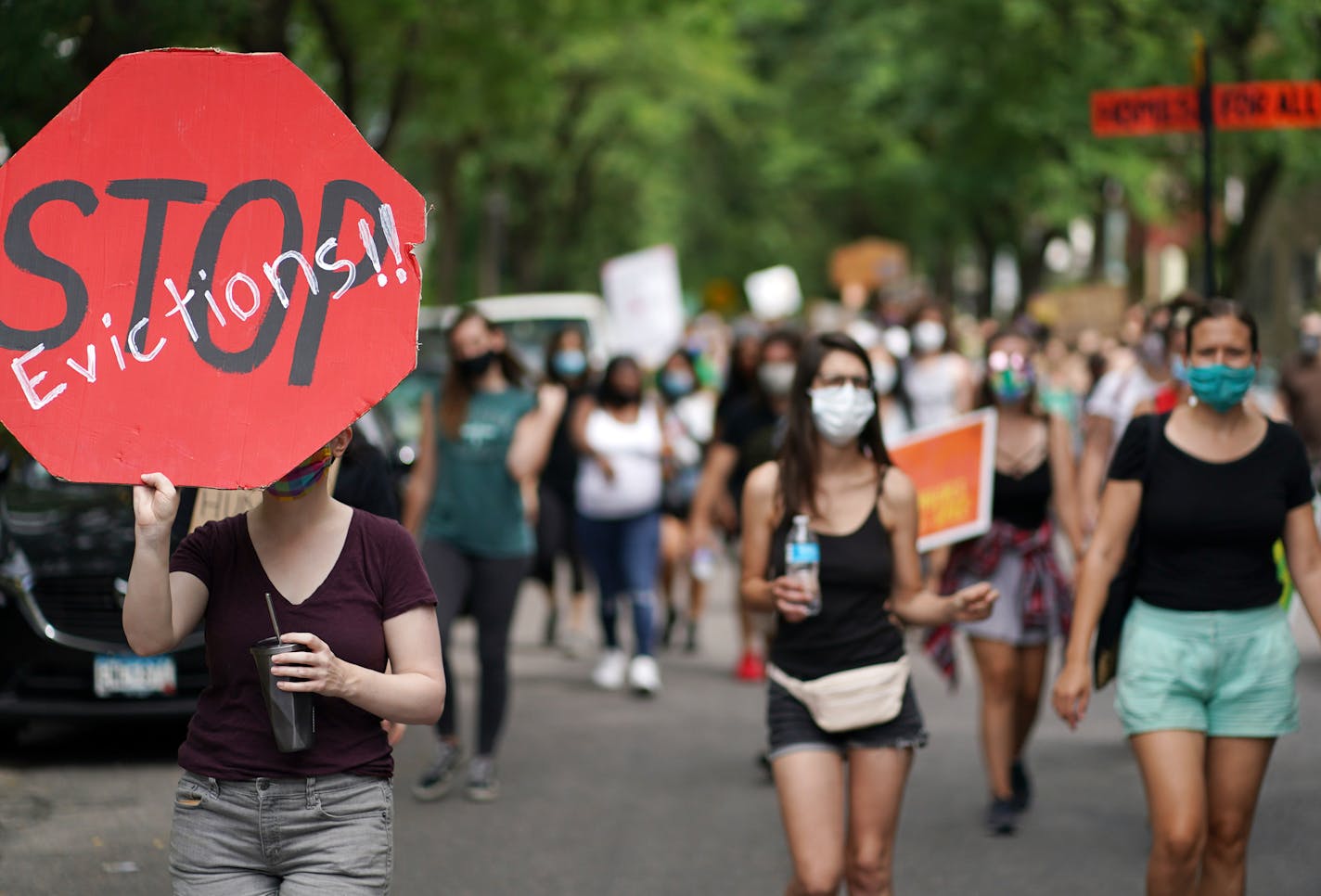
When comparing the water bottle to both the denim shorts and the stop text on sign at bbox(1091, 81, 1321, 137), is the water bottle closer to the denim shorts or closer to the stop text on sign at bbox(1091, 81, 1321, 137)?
the denim shorts

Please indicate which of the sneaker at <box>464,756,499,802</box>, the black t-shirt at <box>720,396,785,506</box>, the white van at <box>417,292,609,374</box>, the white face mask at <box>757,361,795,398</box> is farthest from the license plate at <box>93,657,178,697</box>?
the white van at <box>417,292,609,374</box>

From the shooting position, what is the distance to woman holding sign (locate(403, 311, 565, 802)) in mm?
8273

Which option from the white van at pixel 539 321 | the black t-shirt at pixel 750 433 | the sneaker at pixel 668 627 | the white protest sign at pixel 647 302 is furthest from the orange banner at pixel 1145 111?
the white protest sign at pixel 647 302

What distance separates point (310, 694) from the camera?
3.62 m

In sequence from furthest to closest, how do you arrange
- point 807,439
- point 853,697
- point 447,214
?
point 447,214 → point 807,439 → point 853,697

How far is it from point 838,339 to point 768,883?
2317 millimetres

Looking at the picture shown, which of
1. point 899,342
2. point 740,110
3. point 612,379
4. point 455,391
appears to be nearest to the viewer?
point 455,391

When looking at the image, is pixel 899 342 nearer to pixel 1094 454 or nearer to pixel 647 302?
pixel 647 302

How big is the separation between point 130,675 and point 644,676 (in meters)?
3.52

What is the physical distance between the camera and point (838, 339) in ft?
18.2

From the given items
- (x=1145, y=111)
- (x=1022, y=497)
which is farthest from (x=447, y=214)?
(x=1022, y=497)

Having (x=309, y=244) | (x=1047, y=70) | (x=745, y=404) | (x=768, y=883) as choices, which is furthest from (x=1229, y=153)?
(x=309, y=244)

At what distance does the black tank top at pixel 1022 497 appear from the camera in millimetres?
7695

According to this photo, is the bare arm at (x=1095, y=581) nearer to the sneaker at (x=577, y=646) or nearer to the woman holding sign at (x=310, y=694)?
the woman holding sign at (x=310, y=694)
